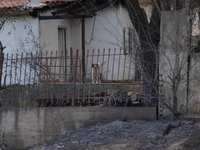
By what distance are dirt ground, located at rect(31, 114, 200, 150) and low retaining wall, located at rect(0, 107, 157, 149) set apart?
256 millimetres

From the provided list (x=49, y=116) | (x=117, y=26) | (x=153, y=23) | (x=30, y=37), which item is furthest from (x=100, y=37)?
(x=49, y=116)

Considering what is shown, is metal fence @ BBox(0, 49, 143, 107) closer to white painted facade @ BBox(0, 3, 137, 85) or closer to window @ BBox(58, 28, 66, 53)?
white painted facade @ BBox(0, 3, 137, 85)

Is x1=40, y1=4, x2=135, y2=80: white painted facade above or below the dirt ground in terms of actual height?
above

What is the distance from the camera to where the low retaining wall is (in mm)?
6887

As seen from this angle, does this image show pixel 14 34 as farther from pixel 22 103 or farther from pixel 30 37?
pixel 22 103

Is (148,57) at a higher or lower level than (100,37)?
lower

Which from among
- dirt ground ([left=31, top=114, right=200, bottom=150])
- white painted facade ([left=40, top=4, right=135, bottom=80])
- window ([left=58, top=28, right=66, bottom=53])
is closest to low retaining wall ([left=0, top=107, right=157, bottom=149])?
dirt ground ([left=31, top=114, right=200, bottom=150])

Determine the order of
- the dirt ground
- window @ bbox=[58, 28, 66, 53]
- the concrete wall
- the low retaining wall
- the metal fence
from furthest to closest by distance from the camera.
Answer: window @ bbox=[58, 28, 66, 53]
the metal fence
the low retaining wall
the concrete wall
the dirt ground

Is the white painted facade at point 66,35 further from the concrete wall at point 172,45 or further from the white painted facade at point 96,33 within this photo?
the concrete wall at point 172,45

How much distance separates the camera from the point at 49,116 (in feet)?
23.6

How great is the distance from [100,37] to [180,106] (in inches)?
255

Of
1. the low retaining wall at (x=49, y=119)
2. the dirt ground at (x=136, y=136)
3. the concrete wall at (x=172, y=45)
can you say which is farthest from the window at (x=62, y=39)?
the concrete wall at (x=172, y=45)

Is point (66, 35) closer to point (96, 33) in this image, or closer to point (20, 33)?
point (96, 33)

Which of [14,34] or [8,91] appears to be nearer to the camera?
[8,91]
